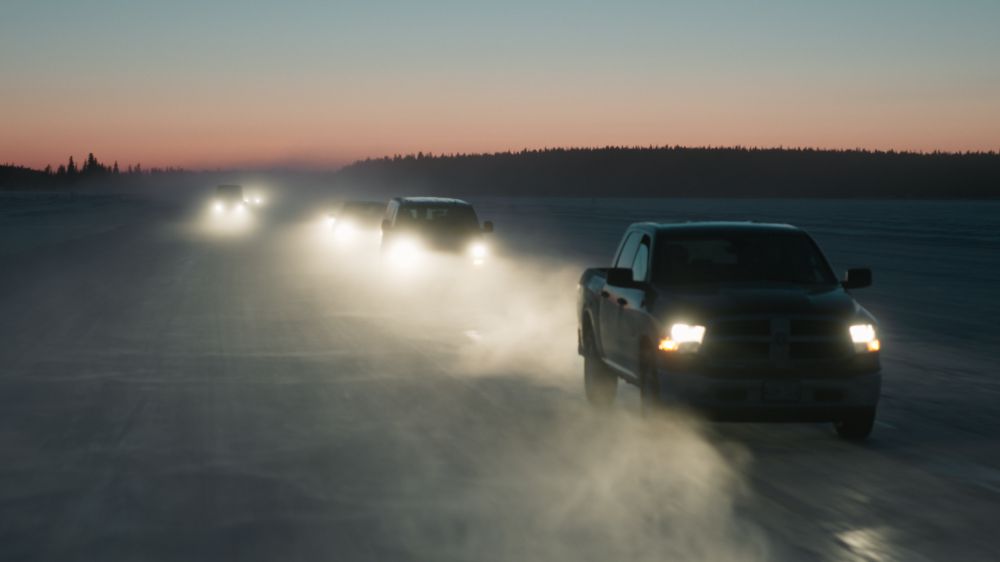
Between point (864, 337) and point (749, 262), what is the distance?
1.52 m

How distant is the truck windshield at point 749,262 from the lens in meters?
11.0

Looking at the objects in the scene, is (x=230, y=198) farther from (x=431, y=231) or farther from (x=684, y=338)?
(x=684, y=338)

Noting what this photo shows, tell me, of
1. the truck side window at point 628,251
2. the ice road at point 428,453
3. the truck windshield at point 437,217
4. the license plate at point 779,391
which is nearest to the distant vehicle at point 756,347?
the license plate at point 779,391

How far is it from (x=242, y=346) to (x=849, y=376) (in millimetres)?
8936

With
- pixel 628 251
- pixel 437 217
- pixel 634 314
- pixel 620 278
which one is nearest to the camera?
pixel 634 314

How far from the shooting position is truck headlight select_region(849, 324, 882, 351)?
32.7 ft

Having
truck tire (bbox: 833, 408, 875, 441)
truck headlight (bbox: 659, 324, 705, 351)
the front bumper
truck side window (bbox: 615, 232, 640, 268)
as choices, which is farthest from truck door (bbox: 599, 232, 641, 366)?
truck tire (bbox: 833, 408, 875, 441)

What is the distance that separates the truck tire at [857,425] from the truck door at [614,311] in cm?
192

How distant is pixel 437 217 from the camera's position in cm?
3078

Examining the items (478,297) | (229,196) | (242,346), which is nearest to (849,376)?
(242,346)

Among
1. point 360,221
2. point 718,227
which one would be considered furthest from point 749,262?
point 360,221

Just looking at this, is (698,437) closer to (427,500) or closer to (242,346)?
(427,500)

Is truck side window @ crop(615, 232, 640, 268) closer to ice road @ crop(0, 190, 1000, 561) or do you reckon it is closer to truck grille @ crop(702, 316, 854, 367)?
ice road @ crop(0, 190, 1000, 561)

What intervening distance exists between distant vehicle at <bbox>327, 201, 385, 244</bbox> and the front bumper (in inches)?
1464
